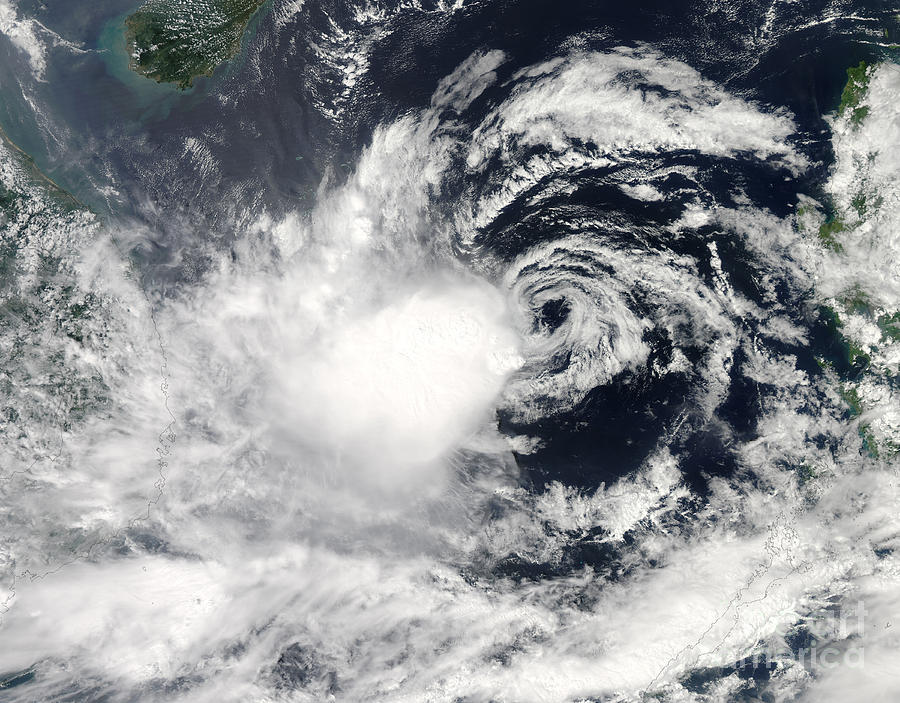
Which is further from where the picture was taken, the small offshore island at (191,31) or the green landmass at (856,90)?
the small offshore island at (191,31)

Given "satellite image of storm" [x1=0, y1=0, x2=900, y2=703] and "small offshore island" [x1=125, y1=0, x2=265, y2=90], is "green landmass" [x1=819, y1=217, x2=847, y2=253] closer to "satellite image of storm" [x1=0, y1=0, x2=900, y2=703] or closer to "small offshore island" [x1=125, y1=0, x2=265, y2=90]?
"satellite image of storm" [x1=0, y1=0, x2=900, y2=703]

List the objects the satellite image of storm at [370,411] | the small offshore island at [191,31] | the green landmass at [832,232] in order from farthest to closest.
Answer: the small offshore island at [191,31]
the satellite image of storm at [370,411]
the green landmass at [832,232]

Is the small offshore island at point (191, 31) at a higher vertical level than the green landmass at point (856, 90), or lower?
higher

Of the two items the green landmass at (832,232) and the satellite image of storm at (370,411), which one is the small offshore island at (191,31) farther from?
the green landmass at (832,232)

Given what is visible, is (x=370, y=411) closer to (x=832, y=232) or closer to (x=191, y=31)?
(x=191, y=31)

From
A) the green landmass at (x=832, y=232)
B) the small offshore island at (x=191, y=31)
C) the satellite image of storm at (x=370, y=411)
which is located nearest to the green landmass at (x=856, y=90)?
the green landmass at (x=832, y=232)

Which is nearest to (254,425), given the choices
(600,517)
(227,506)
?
(227,506)

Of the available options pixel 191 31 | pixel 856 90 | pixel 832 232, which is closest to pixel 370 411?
pixel 191 31
